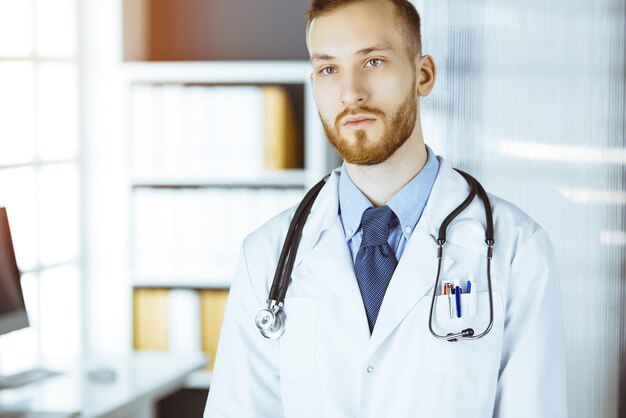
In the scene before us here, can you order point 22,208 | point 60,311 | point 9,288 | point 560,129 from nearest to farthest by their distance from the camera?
point 9,288 < point 560,129 < point 22,208 < point 60,311

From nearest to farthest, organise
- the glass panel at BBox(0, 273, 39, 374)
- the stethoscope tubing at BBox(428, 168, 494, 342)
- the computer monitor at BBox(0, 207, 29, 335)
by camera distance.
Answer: the stethoscope tubing at BBox(428, 168, 494, 342)
the computer monitor at BBox(0, 207, 29, 335)
the glass panel at BBox(0, 273, 39, 374)

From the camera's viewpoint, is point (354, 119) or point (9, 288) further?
point (9, 288)

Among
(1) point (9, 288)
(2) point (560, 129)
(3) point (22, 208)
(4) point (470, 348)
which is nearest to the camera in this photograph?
(4) point (470, 348)

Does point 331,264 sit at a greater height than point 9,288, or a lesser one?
greater

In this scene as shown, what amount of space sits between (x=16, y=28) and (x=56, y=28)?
0.25 m

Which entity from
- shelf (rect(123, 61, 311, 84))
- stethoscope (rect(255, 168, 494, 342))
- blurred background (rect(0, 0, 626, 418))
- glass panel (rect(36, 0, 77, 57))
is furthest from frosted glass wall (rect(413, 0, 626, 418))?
stethoscope (rect(255, 168, 494, 342))

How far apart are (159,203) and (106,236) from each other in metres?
0.25

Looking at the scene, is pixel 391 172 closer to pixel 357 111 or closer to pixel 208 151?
pixel 357 111

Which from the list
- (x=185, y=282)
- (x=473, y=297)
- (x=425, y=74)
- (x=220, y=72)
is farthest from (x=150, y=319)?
(x=473, y=297)

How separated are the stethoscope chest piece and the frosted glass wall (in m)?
1.57

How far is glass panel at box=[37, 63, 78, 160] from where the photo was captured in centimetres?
335

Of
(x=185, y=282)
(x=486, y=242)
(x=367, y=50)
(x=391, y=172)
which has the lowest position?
(x=185, y=282)

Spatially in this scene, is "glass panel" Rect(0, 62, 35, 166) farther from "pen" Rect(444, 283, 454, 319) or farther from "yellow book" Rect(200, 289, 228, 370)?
"pen" Rect(444, 283, 454, 319)

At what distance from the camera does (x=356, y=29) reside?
1.65 m
